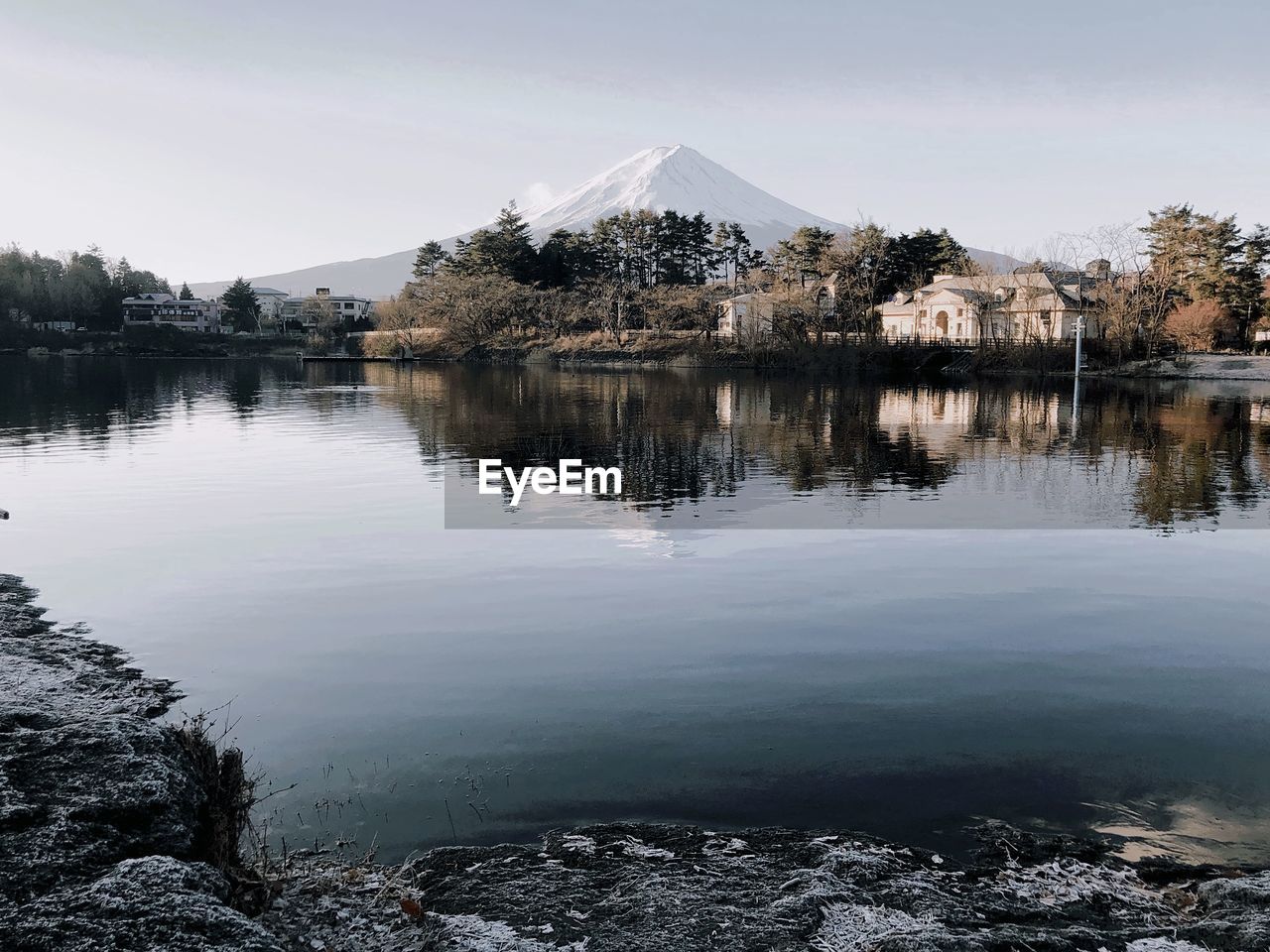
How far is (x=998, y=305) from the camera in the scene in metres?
76.2

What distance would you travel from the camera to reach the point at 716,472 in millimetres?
21734

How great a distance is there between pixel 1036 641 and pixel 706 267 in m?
106

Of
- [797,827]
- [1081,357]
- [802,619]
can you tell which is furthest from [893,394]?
[797,827]

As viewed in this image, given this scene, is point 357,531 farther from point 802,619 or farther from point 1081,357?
point 1081,357

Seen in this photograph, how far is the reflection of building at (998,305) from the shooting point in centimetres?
7194

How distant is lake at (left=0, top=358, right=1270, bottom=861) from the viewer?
634 cm

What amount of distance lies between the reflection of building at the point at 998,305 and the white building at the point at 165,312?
289ft

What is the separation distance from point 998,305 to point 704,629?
240ft

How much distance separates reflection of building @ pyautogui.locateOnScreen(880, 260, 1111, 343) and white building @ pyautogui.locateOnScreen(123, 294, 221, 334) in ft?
289

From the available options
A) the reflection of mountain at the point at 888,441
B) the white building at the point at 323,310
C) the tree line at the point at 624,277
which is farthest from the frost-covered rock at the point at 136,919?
the white building at the point at 323,310

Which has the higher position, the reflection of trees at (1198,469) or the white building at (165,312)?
the white building at (165,312)

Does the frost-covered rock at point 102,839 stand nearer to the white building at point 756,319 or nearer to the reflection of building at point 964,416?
the reflection of building at point 964,416

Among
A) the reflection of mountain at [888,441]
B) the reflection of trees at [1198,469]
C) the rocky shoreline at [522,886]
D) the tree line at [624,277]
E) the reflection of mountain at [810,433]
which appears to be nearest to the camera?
the rocky shoreline at [522,886]

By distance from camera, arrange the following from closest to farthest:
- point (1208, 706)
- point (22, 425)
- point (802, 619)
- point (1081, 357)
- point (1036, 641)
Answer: point (1208, 706) < point (1036, 641) < point (802, 619) < point (22, 425) < point (1081, 357)
